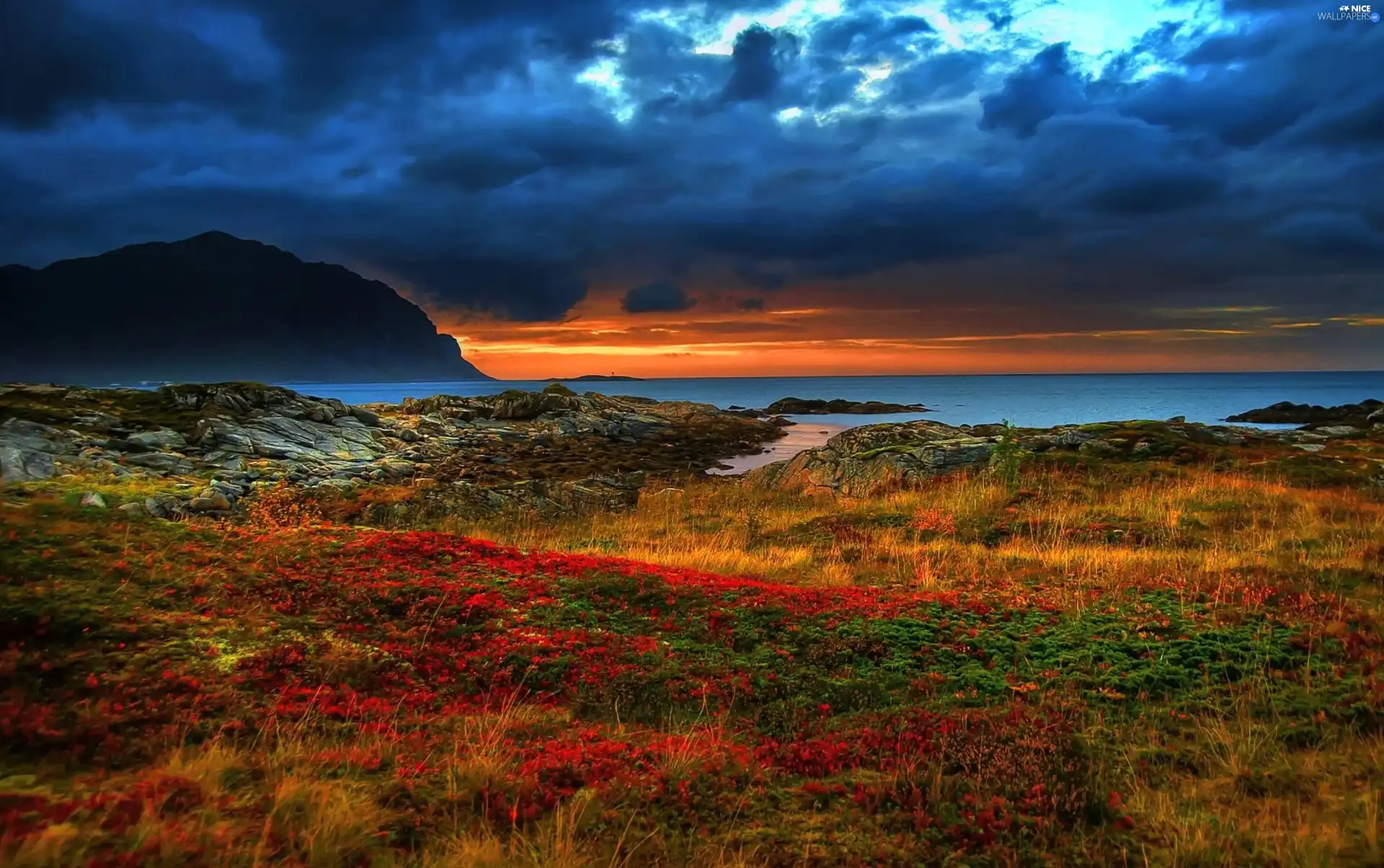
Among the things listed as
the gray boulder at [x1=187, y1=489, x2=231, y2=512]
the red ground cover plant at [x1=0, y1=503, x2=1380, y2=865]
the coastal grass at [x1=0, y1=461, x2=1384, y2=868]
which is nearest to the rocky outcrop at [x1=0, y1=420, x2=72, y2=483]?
the gray boulder at [x1=187, y1=489, x2=231, y2=512]

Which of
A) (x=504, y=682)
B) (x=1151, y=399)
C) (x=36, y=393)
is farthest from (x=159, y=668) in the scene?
(x=1151, y=399)

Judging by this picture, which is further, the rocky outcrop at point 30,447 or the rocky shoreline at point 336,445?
the rocky shoreline at point 336,445

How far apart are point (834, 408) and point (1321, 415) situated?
6790 centimetres

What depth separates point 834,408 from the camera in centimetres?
12644

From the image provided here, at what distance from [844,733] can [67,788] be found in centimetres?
524

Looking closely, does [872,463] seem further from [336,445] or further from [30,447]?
[30,447]

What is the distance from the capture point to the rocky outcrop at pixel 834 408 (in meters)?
121

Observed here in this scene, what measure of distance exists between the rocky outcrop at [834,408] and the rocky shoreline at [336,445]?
53761 mm

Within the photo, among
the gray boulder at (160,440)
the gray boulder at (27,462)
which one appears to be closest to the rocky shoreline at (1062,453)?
→ the gray boulder at (27,462)

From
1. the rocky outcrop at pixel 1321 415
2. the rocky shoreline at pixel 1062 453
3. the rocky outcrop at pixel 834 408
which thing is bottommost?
the rocky outcrop at pixel 834 408

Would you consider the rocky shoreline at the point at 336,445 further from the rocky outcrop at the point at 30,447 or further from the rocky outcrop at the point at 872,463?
the rocky outcrop at the point at 872,463

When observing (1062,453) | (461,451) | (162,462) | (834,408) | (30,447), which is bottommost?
(834,408)

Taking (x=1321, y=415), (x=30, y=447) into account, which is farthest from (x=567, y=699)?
(x=1321, y=415)

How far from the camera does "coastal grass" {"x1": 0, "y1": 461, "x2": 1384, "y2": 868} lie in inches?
153
